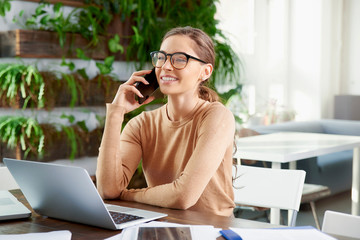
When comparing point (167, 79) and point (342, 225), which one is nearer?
point (342, 225)

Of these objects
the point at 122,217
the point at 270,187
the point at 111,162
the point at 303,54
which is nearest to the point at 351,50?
the point at 303,54

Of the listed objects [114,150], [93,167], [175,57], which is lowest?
[93,167]

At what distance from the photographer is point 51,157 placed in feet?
11.5

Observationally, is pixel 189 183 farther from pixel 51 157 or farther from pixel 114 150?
pixel 51 157

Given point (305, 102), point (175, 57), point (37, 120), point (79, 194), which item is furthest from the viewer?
point (305, 102)

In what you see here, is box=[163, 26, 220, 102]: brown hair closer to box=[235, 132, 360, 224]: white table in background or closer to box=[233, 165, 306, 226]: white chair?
box=[233, 165, 306, 226]: white chair

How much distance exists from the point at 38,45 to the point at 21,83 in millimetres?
298

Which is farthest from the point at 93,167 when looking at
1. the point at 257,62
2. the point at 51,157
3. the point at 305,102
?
the point at 305,102

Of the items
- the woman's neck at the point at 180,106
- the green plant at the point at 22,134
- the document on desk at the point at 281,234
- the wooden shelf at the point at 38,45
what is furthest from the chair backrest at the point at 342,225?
the wooden shelf at the point at 38,45

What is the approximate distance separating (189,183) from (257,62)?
5146 millimetres

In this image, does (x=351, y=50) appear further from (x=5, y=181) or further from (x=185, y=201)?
(x=185, y=201)

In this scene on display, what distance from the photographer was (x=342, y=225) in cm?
138

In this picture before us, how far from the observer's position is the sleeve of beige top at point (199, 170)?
5.08ft

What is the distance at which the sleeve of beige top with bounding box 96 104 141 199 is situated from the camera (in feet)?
5.52
